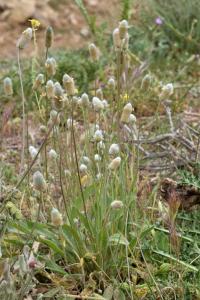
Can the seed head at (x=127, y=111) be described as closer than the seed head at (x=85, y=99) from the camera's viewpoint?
Yes

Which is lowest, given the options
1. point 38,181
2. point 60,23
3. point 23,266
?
point 60,23

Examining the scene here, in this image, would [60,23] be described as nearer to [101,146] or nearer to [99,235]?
[101,146]

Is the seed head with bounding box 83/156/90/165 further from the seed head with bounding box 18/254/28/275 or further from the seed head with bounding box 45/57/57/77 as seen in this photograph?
the seed head with bounding box 18/254/28/275

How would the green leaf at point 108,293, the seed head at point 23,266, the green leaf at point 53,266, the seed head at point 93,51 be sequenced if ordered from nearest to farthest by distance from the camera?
1. the seed head at point 23,266
2. the green leaf at point 108,293
3. the green leaf at point 53,266
4. the seed head at point 93,51

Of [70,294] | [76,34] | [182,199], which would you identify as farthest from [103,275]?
[76,34]

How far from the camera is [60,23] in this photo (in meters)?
6.57

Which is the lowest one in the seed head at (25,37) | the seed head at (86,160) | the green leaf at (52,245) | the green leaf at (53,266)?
the green leaf at (53,266)

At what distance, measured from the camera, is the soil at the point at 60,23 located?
6.10 meters

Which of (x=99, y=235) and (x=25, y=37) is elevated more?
(x=25, y=37)

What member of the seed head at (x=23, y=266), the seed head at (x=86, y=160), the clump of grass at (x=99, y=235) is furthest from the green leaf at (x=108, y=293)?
the seed head at (x=86, y=160)

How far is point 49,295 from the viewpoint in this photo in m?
1.90

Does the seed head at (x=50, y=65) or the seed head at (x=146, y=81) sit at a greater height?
the seed head at (x=50, y=65)

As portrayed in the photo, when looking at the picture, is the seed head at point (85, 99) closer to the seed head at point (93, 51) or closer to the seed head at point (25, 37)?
the seed head at point (93, 51)

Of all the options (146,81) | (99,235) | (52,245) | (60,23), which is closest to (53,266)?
(52,245)
